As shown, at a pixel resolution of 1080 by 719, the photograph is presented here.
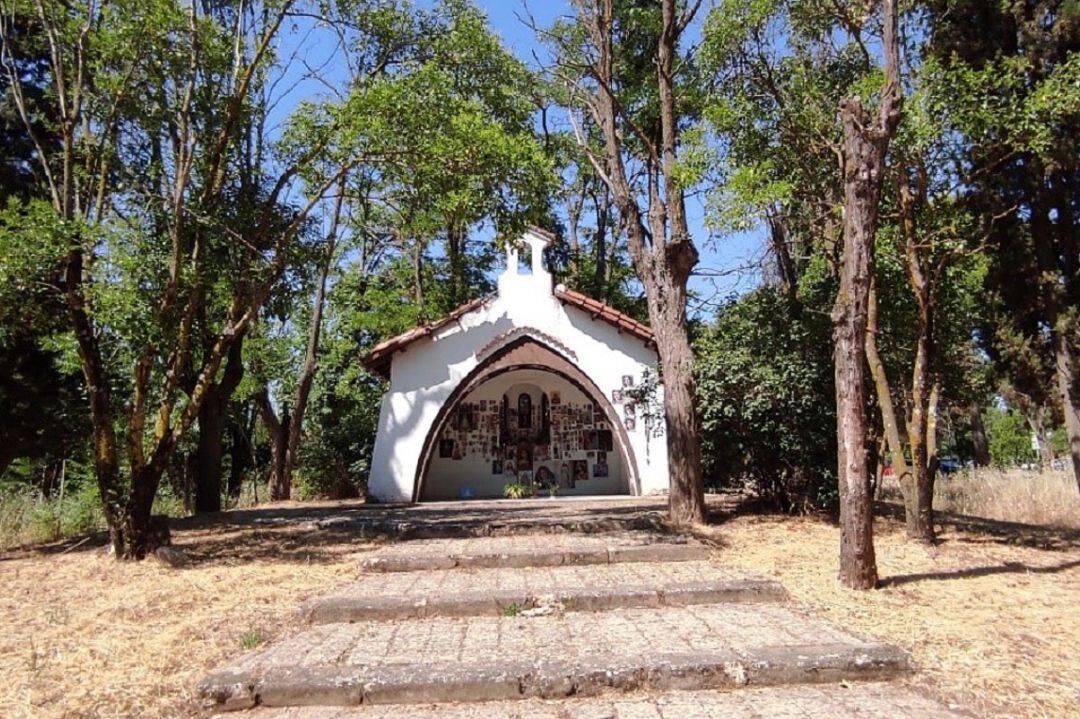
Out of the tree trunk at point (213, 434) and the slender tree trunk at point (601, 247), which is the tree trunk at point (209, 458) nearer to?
the tree trunk at point (213, 434)

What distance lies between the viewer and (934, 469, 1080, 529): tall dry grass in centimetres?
1055

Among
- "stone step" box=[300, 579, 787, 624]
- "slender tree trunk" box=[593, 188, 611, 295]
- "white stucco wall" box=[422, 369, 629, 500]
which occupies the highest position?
"slender tree trunk" box=[593, 188, 611, 295]

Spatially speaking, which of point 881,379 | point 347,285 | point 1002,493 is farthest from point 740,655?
point 347,285

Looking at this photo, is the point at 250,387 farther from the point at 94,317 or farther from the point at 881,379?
the point at 881,379

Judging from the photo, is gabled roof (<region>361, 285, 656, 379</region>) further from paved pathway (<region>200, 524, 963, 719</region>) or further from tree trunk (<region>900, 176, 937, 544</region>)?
paved pathway (<region>200, 524, 963, 719</region>)

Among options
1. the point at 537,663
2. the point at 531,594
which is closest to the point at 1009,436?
the point at 531,594

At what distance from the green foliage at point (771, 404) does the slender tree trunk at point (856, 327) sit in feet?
10.1

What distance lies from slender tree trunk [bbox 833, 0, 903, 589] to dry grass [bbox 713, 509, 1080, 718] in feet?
1.25

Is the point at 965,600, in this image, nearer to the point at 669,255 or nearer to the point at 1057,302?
the point at 669,255

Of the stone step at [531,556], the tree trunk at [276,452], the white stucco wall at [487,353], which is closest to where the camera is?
the stone step at [531,556]

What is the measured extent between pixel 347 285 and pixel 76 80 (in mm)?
14751

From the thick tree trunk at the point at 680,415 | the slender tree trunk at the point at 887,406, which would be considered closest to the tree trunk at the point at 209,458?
the thick tree trunk at the point at 680,415

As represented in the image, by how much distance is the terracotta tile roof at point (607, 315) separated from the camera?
1503 centimetres

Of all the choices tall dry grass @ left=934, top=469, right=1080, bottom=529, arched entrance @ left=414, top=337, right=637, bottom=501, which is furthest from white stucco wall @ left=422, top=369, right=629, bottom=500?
tall dry grass @ left=934, top=469, right=1080, bottom=529
